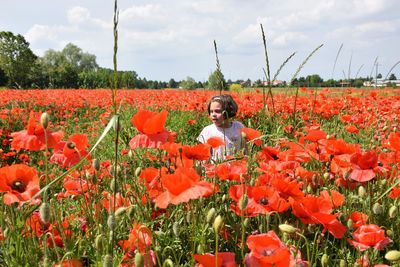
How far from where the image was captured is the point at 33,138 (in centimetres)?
151

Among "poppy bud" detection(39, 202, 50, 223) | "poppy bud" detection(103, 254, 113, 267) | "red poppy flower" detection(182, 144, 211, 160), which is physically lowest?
"poppy bud" detection(103, 254, 113, 267)

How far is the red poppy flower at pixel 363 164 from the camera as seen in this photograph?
1.63m

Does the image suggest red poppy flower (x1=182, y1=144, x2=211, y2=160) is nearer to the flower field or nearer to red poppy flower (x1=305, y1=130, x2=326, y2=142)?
the flower field

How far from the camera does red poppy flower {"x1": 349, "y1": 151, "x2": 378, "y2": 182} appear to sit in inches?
64.4

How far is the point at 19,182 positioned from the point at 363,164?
1.29m

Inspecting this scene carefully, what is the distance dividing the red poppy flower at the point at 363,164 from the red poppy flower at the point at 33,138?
3.75 ft

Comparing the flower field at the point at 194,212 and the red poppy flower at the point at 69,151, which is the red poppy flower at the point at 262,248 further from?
the red poppy flower at the point at 69,151

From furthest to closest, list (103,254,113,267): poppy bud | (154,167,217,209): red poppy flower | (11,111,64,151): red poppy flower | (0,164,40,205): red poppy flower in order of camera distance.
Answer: (11,111,64,151): red poppy flower, (0,164,40,205): red poppy flower, (154,167,217,209): red poppy flower, (103,254,113,267): poppy bud

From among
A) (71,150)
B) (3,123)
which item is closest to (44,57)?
(3,123)

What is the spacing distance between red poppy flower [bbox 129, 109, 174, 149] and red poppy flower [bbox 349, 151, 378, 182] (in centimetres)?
75

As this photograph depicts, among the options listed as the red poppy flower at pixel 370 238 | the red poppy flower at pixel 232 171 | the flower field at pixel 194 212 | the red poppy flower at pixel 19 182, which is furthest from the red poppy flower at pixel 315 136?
the red poppy flower at pixel 19 182

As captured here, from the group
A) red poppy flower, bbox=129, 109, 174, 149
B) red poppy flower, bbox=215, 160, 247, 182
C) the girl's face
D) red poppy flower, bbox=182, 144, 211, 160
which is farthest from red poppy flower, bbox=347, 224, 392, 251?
the girl's face

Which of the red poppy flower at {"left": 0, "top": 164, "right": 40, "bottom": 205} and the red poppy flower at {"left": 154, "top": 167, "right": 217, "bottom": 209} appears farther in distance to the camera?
the red poppy flower at {"left": 0, "top": 164, "right": 40, "bottom": 205}

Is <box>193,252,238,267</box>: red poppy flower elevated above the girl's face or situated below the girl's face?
below
